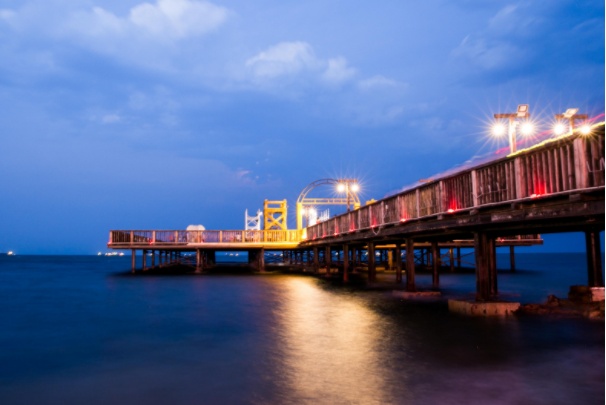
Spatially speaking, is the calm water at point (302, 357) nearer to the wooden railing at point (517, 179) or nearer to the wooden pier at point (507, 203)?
the wooden pier at point (507, 203)

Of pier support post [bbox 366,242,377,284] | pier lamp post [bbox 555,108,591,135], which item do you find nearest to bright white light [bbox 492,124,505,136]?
pier lamp post [bbox 555,108,591,135]

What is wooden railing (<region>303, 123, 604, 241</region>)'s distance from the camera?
8.75 meters

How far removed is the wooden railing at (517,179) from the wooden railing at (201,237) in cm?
2524

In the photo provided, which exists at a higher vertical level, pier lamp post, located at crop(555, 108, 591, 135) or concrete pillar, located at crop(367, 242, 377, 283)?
pier lamp post, located at crop(555, 108, 591, 135)

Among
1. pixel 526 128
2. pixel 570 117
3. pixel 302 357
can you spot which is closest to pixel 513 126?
pixel 526 128

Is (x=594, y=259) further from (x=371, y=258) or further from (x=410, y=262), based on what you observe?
(x=371, y=258)

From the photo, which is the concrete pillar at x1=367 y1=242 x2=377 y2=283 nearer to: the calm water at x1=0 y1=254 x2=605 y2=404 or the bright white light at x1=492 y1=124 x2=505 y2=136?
the calm water at x1=0 y1=254 x2=605 y2=404

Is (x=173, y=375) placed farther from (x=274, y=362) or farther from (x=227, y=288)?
(x=227, y=288)

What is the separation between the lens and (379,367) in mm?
8727

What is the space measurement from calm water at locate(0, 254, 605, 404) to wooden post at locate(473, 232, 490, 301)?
4.69 feet

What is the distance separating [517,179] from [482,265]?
4.61 metres

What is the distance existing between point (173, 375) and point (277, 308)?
9.39m

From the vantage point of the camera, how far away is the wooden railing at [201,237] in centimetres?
4103

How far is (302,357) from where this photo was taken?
9859 mm
